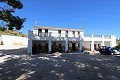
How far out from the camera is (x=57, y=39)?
114ft

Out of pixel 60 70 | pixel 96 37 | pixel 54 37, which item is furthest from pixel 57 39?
pixel 60 70

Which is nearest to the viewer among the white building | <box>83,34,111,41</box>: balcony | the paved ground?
the paved ground

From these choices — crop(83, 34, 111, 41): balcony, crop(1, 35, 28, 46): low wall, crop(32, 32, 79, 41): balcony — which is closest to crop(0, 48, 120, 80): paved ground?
crop(32, 32, 79, 41): balcony

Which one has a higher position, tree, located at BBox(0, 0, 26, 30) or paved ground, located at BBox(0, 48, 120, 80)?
tree, located at BBox(0, 0, 26, 30)

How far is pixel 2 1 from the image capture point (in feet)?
50.4

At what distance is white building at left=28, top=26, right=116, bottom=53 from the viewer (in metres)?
33.0

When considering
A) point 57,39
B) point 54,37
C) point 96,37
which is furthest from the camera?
point 96,37

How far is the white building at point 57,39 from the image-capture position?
33.0 metres

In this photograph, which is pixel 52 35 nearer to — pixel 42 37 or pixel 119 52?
pixel 42 37

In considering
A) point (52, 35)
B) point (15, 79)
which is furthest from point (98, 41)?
point (15, 79)

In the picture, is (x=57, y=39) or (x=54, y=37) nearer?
(x=54, y=37)

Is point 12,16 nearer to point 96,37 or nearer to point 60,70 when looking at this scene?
point 60,70

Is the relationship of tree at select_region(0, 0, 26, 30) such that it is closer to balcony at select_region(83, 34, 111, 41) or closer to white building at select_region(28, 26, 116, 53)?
white building at select_region(28, 26, 116, 53)

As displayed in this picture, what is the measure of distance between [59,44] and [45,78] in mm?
25741
